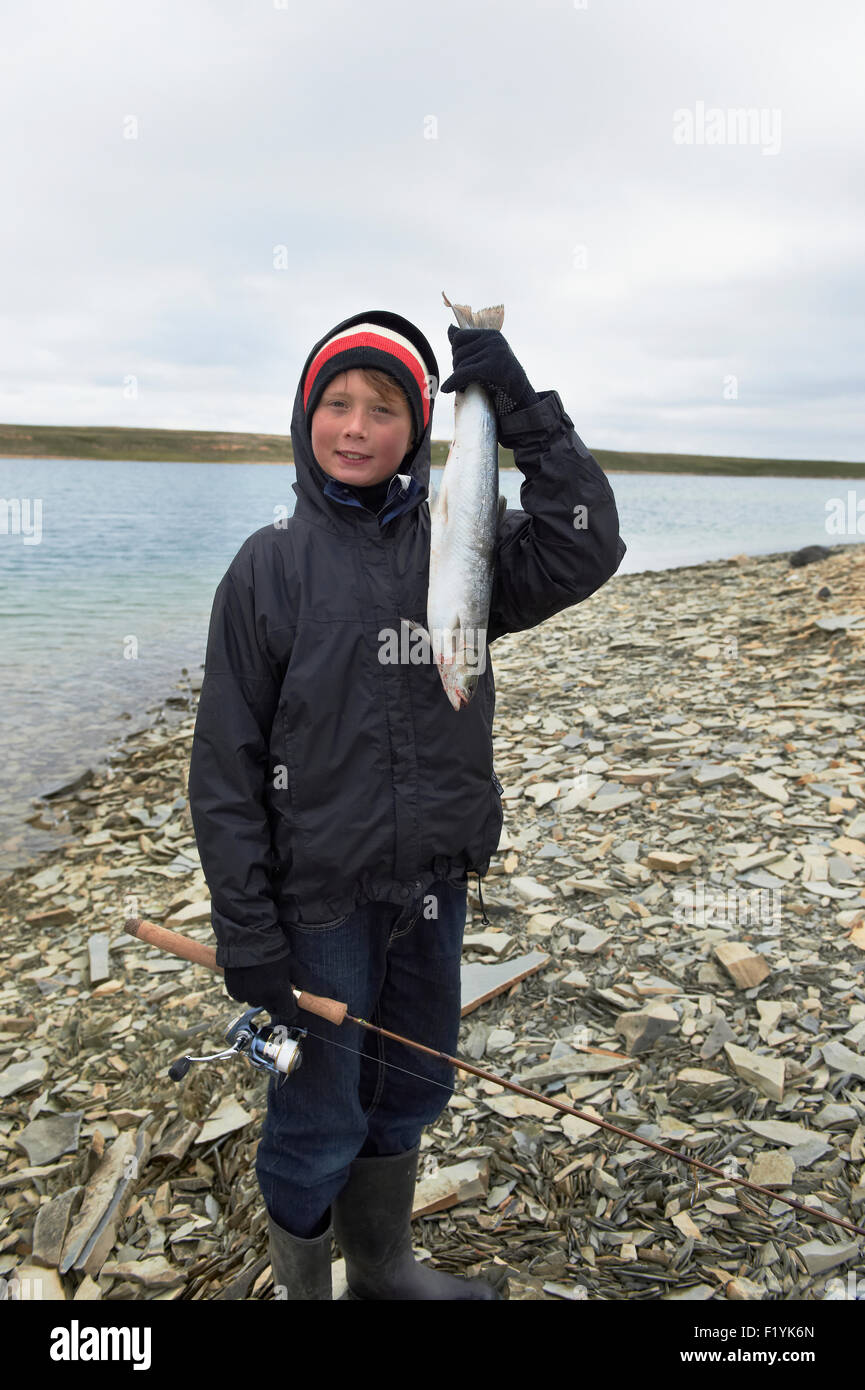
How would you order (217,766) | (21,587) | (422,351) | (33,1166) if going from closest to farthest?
(217,766)
(422,351)
(33,1166)
(21,587)

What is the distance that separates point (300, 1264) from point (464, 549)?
258 cm

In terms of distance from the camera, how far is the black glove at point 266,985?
108 inches

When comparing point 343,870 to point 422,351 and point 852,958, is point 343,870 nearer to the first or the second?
point 422,351

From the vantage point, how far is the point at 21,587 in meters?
27.8

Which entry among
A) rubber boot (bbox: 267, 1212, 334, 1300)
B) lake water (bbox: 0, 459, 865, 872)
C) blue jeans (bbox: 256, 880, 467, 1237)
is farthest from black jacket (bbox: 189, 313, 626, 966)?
lake water (bbox: 0, 459, 865, 872)

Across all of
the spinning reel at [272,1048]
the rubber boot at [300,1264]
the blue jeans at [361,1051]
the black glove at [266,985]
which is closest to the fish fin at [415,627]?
the blue jeans at [361,1051]

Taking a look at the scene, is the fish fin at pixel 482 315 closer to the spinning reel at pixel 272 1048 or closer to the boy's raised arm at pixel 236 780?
the boy's raised arm at pixel 236 780

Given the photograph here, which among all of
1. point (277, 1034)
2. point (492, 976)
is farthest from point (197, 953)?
point (492, 976)

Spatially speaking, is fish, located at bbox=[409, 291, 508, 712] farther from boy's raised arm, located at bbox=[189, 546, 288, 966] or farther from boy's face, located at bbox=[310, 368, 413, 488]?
boy's raised arm, located at bbox=[189, 546, 288, 966]

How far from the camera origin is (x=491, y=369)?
281 centimetres

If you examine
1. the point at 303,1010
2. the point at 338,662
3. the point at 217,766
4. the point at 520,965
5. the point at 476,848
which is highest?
the point at 338,662

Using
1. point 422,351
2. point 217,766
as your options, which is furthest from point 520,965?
point 422,351

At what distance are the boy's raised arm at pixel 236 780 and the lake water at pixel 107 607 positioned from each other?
6978mm

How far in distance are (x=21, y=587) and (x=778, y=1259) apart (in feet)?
94.9
